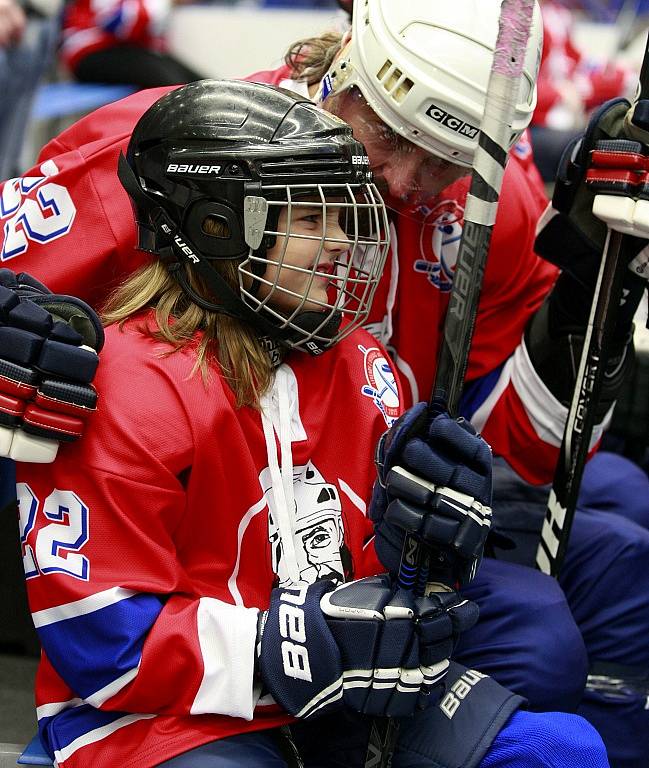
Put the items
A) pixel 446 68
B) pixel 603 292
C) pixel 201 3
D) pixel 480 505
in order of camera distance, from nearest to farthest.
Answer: pixel 480 505, pixel 446 68, pixel 603 292, pixel 201 3

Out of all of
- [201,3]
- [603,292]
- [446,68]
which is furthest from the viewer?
[201,3]

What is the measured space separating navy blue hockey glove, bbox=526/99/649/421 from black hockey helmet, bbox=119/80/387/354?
16.0 inches

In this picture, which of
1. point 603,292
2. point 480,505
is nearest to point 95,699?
point 480,505

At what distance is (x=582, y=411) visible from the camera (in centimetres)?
211

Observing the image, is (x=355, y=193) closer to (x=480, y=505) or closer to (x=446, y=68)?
(x=446, y=68)

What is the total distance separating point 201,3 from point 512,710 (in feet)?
20.0

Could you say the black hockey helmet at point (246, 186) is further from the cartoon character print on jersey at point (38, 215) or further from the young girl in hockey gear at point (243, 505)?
the cartoon character print on jersey at point (38, 215)

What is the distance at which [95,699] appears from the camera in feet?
5.09

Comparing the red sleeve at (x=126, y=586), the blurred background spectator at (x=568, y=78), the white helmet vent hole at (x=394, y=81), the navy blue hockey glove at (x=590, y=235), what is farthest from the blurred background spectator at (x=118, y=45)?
the red sleeve at (x=126, y=586)

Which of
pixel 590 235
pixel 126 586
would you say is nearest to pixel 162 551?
pixel 126 586

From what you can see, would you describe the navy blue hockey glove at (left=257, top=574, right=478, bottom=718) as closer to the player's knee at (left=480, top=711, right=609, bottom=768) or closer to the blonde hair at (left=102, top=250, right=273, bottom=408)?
the player's knee at (left=480, top=711, right=609, bottom=768)

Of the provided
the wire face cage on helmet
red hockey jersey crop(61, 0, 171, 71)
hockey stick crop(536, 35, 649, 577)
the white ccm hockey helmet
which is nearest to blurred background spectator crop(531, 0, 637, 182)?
red hockey jersey crop(61, 0, 171, 71)

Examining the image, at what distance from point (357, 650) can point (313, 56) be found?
114 centimetres

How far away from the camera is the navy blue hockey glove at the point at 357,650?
154 centimetres
